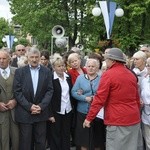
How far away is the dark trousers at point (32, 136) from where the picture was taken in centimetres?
653

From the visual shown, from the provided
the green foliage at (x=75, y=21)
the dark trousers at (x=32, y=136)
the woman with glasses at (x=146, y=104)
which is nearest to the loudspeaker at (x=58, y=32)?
the green foliage at (x=75, y=21)

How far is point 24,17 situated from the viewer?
3253 centimetres

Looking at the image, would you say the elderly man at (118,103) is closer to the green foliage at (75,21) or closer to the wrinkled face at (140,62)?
the wrinkled face at (140,62)

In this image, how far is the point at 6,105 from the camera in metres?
6.39

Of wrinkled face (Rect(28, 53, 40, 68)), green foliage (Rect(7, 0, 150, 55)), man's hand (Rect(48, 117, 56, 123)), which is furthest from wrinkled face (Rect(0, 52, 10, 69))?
green foliage (Rect(7, 0, 150, 55))

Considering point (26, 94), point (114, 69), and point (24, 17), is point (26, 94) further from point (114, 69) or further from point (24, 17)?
point (24, 17)

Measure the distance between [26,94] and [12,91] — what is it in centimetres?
26

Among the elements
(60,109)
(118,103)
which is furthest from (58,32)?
(118,103)

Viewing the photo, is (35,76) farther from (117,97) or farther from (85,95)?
(117,97)

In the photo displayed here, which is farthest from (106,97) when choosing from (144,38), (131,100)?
(144,38)

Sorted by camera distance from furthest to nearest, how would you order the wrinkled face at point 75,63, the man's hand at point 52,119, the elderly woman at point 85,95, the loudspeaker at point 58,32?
the loudspeaker at point 58,32 < the wrinkled face at point 75,63 < the man's hand at point 52,119 < the elderly woman at point 85,95

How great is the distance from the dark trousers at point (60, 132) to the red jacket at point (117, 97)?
136 cm

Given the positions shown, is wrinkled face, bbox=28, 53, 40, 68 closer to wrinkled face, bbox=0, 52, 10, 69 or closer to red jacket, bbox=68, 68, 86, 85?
wrinkled face, bbox=0, 52, 10, 69

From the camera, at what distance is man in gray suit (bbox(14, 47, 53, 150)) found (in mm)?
6402
